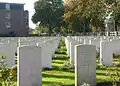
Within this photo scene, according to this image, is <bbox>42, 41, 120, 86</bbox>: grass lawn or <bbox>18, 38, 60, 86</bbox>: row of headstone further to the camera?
<bbox>42, 41, 120, 86</bbox>: grass lawn

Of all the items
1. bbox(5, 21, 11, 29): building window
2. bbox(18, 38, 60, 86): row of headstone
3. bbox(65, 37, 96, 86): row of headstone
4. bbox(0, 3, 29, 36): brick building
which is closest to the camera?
bbox(18, 38, 60, 86): row of headstone

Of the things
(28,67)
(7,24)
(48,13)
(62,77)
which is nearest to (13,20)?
(7,24)

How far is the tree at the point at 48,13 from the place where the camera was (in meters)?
95.8

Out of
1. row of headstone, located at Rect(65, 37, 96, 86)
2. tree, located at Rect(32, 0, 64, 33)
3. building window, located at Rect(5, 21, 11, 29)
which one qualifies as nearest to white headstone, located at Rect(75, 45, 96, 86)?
row of headstone, located at Rect(65, 37, 96, 86)

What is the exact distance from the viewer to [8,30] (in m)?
95.2

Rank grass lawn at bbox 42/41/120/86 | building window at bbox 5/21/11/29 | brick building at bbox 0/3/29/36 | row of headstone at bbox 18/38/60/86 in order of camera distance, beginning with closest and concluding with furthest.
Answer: row of headstone at bbox 18/38/60/86 → grass lawn at bbox 42/41/120/86 → brick building at bbox 0/3/29/36 → building window at bbox 5/21/11/29

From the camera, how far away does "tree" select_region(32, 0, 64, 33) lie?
95.8 m

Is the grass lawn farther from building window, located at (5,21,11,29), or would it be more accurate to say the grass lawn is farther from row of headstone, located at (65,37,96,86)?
building window, located at (5,21,11,29)

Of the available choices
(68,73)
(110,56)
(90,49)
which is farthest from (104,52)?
(90,49)

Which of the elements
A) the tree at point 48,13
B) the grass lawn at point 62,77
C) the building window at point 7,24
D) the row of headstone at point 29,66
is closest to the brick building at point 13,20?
the building window at point 7,24

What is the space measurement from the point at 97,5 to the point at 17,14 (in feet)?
268

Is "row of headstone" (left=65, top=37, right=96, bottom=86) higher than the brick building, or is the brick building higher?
the brick building

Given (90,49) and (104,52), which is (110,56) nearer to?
(104,52)

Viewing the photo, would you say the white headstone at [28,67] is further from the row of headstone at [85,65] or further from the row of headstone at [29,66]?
the row of headstone at [85,65]
